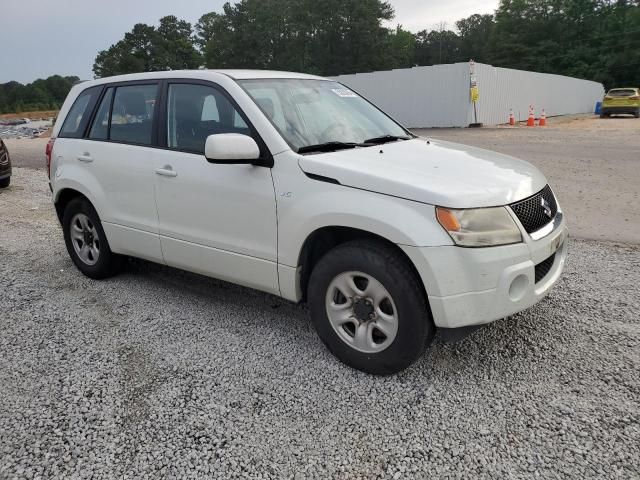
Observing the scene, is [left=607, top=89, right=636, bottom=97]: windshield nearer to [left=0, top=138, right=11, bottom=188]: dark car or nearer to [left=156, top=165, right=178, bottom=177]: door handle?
[left=0, top=138, right=11, bottom=188]: dark car

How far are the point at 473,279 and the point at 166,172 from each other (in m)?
2.36

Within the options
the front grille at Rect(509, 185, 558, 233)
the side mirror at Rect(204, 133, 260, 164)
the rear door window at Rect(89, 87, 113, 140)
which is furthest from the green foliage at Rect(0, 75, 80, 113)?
the front grille at Rect(509, 185, 558, 233)

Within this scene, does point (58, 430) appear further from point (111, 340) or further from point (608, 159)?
point (608, 159)

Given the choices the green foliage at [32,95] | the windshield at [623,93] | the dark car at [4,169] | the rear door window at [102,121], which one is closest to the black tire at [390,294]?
the rear door window at [102,121]

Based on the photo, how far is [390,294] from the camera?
2.86 metres

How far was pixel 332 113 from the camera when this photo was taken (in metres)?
3.84

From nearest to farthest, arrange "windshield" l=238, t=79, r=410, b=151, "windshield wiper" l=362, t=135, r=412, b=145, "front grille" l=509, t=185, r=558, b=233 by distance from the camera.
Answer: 1. "front grille" l=509, t=185, r=558, b=233
2. "windshield" l=238, t=79, r=410, b=151
3. "windshield wiper" l=362, t=135, r=412, b=145

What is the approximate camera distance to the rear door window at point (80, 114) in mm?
4707

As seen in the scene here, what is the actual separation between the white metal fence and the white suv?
20.1 m

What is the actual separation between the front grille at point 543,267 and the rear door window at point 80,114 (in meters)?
3.96

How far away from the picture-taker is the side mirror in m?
3.15

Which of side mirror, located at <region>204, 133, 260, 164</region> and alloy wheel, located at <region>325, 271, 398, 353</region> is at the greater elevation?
side mirror, located at <region>204, 133, 260, 164</region>

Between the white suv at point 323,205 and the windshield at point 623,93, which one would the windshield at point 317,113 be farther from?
the windshield at point 623,93

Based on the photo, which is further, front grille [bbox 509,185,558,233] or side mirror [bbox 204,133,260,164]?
side mirror [bbox 204,133,260,164]
